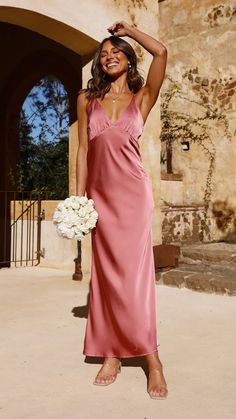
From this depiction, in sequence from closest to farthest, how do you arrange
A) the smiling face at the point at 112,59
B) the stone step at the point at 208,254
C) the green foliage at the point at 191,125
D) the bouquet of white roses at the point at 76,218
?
the bouquet of white roses at the point at 76,218 → the smiling face at the point at 112,59 → the stone step at the point at 208,254 → the green foliage at the point at 191,125

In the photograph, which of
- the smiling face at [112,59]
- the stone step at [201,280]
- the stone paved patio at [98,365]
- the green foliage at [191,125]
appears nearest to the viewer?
the stone paved patio at [98,365]

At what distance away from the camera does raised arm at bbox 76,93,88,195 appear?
2.42 m

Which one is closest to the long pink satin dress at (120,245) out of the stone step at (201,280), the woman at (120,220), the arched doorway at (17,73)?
the woman at (120,220)

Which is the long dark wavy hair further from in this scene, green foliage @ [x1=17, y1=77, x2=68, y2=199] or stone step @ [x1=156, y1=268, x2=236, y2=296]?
green foliage @ [x1=17, y1=77, x2=68, y2=199]

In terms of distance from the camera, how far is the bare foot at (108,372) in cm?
212

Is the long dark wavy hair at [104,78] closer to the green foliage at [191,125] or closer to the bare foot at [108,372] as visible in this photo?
the bare foot at [108,372]

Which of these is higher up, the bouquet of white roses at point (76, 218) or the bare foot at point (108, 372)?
the bouquet of white roses at point (76, 218)

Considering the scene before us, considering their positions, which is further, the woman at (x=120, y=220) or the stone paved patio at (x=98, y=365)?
the woman at (x=120, y=220)

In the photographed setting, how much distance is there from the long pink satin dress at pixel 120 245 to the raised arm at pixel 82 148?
0.08 meters

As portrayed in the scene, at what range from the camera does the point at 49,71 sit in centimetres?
776

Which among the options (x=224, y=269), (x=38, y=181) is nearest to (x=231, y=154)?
(x=224, y=269)

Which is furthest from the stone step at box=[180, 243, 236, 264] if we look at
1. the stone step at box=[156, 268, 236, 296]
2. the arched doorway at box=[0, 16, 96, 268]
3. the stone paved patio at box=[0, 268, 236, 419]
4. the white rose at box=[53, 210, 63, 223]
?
the white rose at box=[53, 210, 63, 223]

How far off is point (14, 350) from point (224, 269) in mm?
3038

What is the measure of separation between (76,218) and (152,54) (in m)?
0.93
